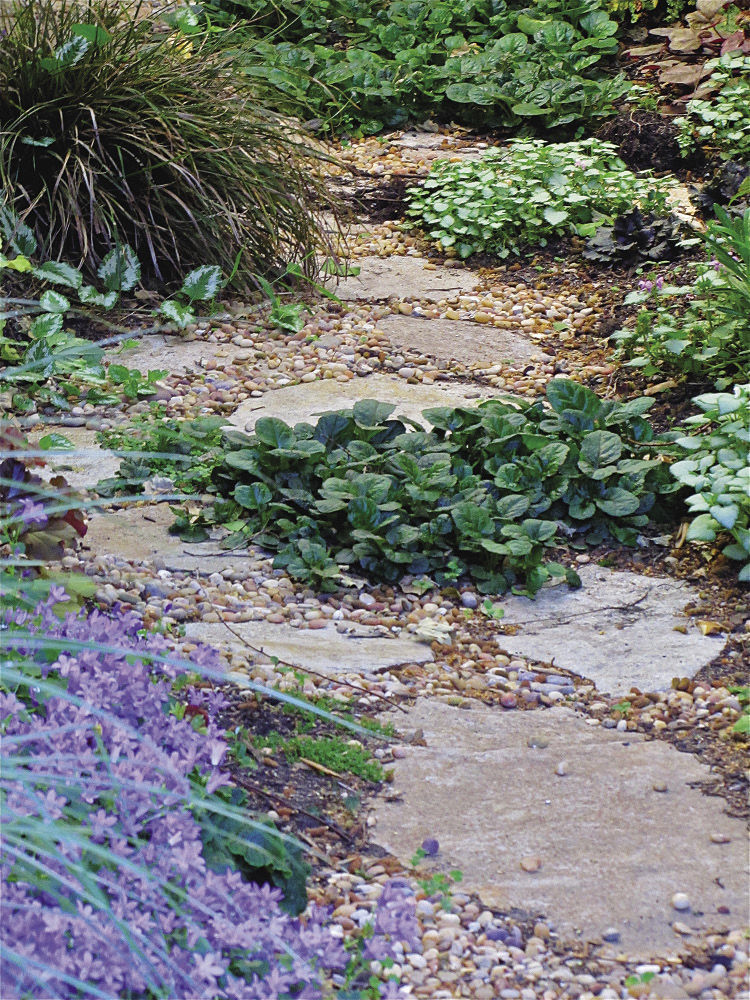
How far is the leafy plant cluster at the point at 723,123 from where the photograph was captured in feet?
18.5

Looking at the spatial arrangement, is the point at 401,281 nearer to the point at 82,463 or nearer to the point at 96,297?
the point at 96,297

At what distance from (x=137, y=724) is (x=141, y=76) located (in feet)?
11.6

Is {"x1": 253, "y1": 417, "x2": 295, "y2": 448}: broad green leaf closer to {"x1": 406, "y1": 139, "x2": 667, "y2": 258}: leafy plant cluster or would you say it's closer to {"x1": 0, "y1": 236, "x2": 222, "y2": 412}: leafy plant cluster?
{"x1": 0, "y1": 236, "x2": 222, "y2": 412}: leafy plant cluster

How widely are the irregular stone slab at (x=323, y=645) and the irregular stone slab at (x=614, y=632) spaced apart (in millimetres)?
276

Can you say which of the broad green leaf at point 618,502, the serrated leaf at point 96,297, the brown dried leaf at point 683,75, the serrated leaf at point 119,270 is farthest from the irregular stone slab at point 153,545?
the brown dried leaf at point 683,75

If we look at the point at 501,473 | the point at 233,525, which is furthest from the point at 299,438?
the point at 501,473

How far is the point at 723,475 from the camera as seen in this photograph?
9.71 feet

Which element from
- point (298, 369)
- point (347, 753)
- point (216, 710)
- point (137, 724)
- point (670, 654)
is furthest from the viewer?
point (298, 369)

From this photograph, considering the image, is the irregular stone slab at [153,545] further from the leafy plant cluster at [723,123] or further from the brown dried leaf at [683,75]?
the brown dried leaf at [683,75]

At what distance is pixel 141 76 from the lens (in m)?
4.71

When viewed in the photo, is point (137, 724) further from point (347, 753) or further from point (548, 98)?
point (548, 98)

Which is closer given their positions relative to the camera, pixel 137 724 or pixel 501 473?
pixel 137 724

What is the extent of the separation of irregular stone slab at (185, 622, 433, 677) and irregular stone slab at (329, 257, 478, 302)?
2.49m

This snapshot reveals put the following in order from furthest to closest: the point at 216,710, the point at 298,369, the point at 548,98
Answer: the point at 548,98 < the point at 298,369 < the point at 216,710
